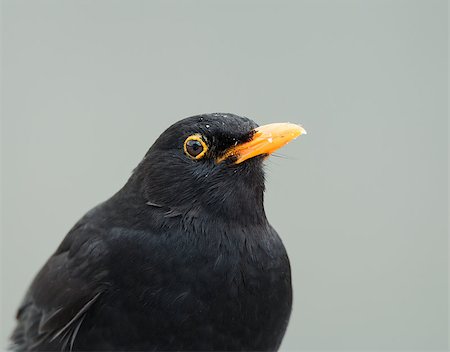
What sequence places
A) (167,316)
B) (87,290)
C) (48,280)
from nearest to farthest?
(167,316) → (87,290) → (48,280)

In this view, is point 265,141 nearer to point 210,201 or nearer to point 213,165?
point 213,165

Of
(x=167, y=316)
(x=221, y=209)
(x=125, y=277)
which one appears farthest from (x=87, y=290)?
(x=221, y=209)

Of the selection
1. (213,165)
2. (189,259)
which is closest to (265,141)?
(213,165)

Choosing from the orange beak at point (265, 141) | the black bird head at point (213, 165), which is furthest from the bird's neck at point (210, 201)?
the orange beak at point (265, 141)

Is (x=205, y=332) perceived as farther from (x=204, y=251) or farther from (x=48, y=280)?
(x=48, y=280)

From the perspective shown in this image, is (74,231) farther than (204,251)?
Yes

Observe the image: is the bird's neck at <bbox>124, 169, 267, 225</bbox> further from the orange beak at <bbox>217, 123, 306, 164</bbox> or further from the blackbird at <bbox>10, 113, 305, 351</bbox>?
the orange beak at <bbox>217, 123, 306, 164</bbox>

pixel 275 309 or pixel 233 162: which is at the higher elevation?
pixel 233 162
